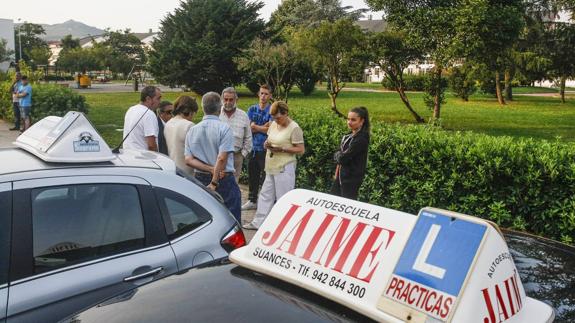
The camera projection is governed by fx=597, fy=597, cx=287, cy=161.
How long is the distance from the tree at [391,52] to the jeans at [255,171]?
12.1 m

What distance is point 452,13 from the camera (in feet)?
55.9

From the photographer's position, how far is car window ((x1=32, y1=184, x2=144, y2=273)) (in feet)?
10.2

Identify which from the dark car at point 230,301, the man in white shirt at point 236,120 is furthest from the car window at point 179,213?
the man in white shirt at point 236,120

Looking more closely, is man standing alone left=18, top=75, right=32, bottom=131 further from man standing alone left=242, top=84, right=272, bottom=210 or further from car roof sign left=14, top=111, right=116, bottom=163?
car roof sign left=14, top=111, right=116, bottom=163

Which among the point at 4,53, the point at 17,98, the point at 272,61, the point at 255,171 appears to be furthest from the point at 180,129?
Result: the point at 4,53

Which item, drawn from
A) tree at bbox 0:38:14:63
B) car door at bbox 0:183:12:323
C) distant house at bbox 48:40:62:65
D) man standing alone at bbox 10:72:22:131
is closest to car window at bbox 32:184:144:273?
car door at bbox 0:183:12:323

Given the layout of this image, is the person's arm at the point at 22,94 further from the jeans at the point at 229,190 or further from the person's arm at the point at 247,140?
the jeans at the point at 229,190

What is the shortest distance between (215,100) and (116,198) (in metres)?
2.62

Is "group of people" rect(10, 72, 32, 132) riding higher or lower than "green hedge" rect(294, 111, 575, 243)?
higher

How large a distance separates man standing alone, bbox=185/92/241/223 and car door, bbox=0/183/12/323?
278 centimetres

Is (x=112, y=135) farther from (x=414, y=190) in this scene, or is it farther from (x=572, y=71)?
(x=572, y=71)

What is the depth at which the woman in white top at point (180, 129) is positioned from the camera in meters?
6.25

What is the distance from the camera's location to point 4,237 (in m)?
2.97

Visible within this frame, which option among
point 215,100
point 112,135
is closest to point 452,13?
point 112,135
